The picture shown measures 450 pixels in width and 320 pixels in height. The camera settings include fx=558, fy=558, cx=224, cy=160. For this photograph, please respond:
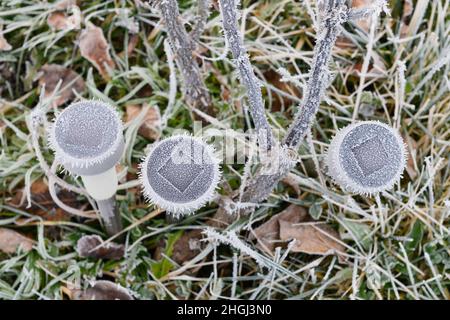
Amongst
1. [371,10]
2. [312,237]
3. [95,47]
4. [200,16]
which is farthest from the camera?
[95,47]

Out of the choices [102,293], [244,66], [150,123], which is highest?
[244,66]

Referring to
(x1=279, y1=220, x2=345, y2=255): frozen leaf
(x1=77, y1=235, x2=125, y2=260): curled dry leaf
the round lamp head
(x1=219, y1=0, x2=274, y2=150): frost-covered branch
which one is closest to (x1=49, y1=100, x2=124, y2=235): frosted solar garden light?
the round lamp head

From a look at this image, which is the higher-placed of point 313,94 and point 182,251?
point 313,94

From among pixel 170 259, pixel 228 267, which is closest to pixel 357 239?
pixel 228 267

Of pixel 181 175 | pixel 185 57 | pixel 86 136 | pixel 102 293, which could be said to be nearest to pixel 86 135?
pixel 86 136

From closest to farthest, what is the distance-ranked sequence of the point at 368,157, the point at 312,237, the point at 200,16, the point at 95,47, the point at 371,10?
the point at 371,10 < the point at 368,157 < the point at 200,16 < the point at 312,237 < the point at 95,47

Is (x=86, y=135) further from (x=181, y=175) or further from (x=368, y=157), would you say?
(x=368, y=157)

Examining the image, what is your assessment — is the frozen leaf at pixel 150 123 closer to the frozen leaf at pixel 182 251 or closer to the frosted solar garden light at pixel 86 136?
the frozen leaf at pixel 182 251

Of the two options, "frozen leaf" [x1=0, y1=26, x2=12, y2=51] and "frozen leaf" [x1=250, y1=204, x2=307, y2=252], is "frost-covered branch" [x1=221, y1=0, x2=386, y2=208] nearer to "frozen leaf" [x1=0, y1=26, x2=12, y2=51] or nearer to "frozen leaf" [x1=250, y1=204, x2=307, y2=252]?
"frozen leaf" [x1=250, y1=204, x2=307, y2=252]
